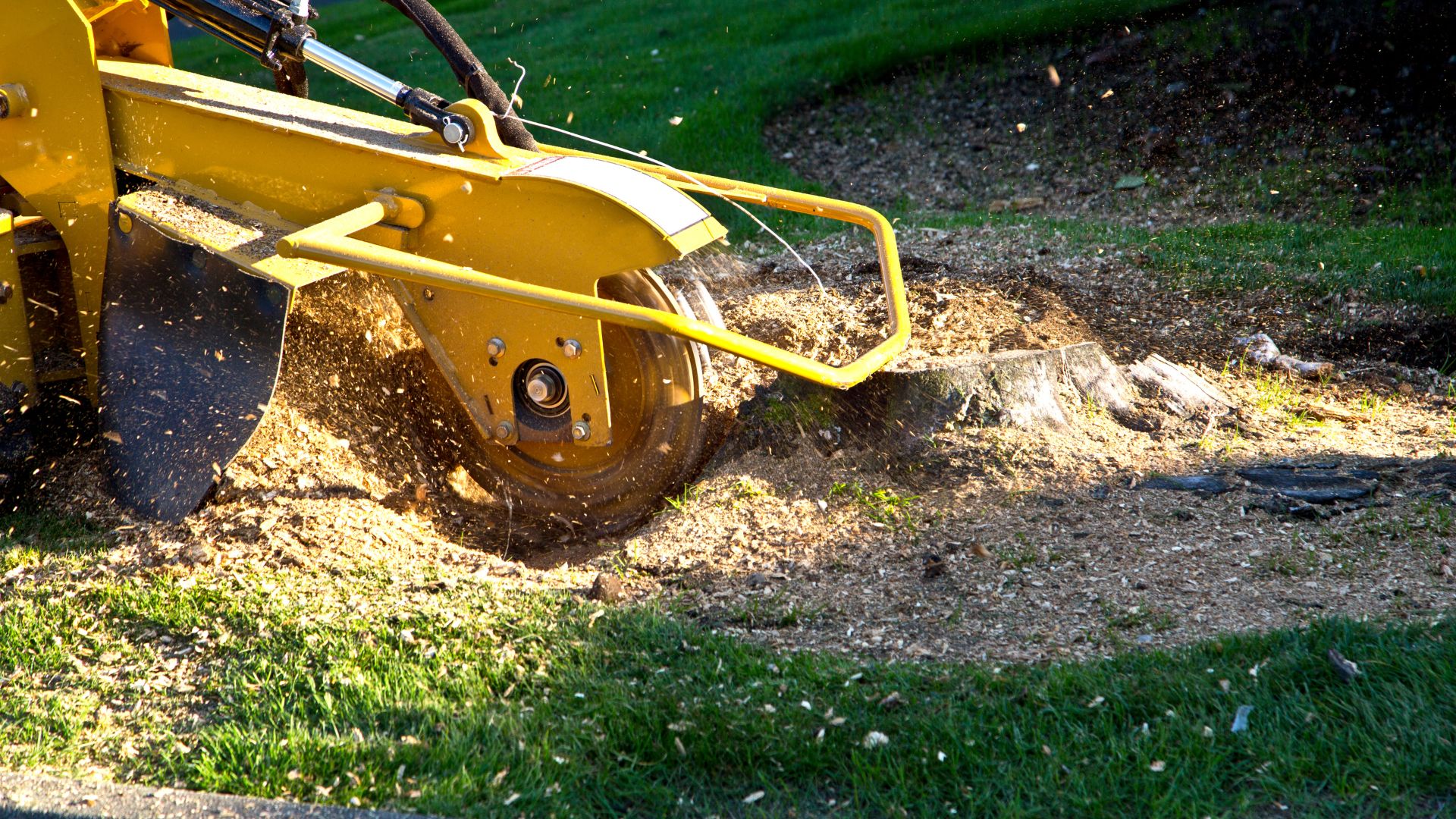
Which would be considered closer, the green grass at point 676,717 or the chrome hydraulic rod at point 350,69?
the green grass at point 676,717

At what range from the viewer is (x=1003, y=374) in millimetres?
3777

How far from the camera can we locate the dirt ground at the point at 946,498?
2990mm

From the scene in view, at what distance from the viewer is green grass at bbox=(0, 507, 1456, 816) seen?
7.93ft

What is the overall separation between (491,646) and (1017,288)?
9.65 feet

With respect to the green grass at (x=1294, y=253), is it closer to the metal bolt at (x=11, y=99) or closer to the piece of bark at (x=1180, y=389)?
the piece of bark at (x=1180, y=389)

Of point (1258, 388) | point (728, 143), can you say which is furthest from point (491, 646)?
point (728, 143)

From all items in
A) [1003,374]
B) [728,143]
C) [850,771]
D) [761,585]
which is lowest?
[850,771]

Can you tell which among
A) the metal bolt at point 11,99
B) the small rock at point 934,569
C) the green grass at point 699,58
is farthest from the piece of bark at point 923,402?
the green grass at point 699,58

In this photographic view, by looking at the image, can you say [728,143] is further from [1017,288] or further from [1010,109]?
[1017,288]

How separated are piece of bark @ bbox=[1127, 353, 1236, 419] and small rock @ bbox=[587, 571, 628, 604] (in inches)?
80.2

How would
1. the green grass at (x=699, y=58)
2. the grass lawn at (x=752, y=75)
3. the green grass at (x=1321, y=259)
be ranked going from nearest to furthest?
the green grass at (x=1321, y=259) < the grass lawn at (x=752, y=75) < the green grass at (x=699, y=58)

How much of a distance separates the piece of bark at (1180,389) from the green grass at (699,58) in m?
2.59

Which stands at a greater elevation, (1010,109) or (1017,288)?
(1010,109)

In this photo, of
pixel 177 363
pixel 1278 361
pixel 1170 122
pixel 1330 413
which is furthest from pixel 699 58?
pixel 177 363
